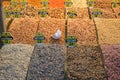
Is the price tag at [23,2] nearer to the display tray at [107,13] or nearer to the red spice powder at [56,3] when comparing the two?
the red spice powder at [56,3]

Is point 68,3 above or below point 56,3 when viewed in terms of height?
above

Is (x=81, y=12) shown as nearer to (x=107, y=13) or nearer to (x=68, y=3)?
(x=68, y=3)

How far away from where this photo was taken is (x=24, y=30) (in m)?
2.94

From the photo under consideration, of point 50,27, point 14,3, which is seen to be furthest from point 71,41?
point 14,3

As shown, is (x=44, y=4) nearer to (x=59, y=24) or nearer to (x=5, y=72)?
(x=59, y=24)

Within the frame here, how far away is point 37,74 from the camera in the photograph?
89.0 inches

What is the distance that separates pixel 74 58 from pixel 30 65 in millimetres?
349

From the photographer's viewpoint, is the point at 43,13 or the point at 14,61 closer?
the point at 14,61

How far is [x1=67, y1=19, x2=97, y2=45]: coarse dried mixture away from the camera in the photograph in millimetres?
2773

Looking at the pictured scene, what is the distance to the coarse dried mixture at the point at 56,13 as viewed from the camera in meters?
3.38

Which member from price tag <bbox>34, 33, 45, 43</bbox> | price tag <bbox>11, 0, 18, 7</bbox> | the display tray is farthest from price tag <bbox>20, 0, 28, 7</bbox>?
price tag <bbox>34, 33, 45, 43</bbox>

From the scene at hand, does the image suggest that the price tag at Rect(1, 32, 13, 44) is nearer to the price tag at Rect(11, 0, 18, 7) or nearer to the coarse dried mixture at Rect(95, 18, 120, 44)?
the coarse dried mixture at Rect(95, 18, 120, 44)

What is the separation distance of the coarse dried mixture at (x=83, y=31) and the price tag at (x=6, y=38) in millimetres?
545

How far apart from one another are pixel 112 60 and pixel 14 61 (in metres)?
0.75
